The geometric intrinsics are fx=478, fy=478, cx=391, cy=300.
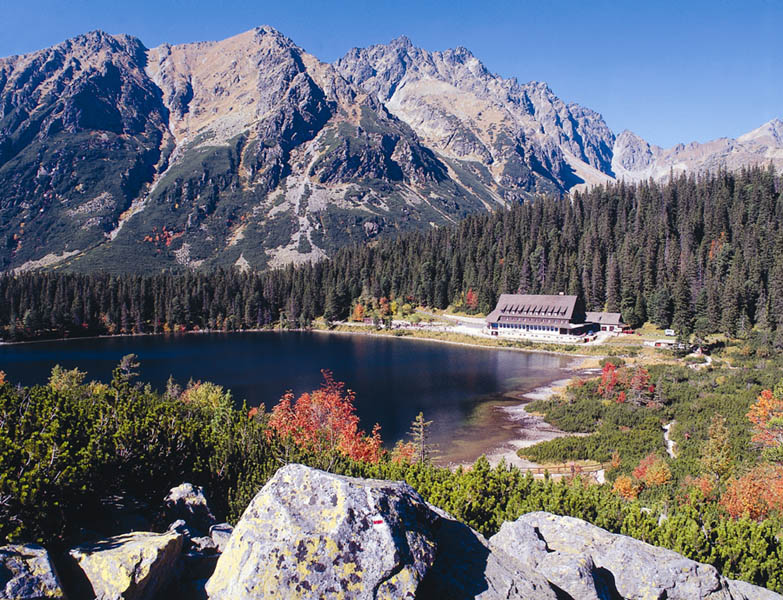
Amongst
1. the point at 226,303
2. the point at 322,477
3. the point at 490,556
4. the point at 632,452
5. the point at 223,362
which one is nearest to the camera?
the point at 322,477

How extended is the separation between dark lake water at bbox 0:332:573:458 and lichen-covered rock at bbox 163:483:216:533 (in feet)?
110

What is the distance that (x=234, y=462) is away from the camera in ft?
48.0

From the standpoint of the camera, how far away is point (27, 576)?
6.38 m

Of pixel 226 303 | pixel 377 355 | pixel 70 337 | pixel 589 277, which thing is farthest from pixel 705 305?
pixel 70 337

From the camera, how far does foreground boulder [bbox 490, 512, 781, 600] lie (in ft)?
28.8

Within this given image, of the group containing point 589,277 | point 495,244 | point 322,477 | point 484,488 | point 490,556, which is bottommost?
point 484,488

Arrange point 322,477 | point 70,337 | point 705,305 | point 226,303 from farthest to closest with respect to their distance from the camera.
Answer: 1. point 226,303
2. point 70,337
3. point 705,305
4. point 322,477

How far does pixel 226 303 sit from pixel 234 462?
141 m

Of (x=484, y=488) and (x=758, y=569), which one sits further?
(x=484, y=488)

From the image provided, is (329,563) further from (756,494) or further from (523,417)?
(523,417)

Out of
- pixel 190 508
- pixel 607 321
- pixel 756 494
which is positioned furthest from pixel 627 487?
pixel 607 321

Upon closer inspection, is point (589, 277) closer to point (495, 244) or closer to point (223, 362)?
point (495, 244)

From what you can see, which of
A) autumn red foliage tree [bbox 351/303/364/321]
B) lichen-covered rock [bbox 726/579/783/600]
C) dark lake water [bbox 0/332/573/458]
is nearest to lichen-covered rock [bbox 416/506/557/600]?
lichen-covered rock [bbox 726/579/783/600]

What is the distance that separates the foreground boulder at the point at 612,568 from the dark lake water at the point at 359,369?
33129 mm
